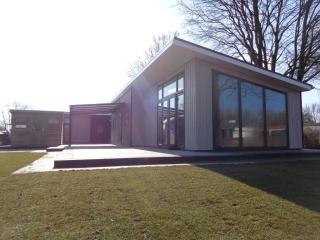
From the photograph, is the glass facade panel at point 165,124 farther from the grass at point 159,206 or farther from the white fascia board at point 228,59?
the grass at point 159,206

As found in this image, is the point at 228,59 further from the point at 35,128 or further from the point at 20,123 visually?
the point at 20,123

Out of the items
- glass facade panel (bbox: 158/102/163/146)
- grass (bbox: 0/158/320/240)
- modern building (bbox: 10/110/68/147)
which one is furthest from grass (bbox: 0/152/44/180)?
modern building (bbox: 10/110/68/147)

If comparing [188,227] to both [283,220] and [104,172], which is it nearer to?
[283,220]

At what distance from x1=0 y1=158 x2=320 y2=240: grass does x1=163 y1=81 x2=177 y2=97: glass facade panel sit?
6.43 metres

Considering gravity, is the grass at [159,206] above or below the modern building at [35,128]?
below

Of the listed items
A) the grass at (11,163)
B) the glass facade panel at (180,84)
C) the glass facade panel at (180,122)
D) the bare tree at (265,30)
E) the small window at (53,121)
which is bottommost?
the grass at (11,163)

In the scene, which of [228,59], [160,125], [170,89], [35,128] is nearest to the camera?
[228,59]

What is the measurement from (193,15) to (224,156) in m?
11.7

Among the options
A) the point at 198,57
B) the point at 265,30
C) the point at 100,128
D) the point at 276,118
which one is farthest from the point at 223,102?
the point at 100,128

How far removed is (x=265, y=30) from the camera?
16594mm

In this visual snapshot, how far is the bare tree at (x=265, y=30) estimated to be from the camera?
1541 centimetres

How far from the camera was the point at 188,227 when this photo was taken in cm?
321

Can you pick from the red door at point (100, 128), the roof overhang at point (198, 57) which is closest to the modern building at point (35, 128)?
the red door at point (100, 128)

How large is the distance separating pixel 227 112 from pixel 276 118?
2.25m
